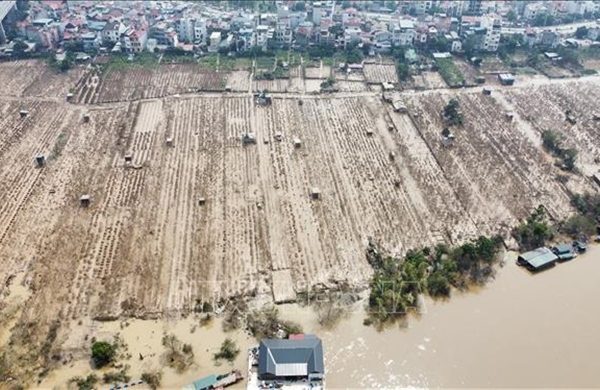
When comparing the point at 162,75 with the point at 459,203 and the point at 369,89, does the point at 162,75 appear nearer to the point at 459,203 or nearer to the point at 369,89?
the point at 369,89

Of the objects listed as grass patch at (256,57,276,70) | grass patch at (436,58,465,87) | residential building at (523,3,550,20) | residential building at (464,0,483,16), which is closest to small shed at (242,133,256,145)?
grass patch at (256,57,276,70)

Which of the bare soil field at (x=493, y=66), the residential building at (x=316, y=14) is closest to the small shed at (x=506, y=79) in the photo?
the bare soil field at (x=493, y=66)

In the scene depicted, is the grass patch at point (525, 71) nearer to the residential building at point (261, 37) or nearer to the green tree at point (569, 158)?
the green tree at point (569, 158)

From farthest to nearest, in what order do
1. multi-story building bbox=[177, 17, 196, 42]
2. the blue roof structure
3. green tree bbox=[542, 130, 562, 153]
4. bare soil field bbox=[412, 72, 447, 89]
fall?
multi-story building bbox=[177, 17, 196, 42], bare soil field bbox=[412, 72, 447, 89], green tree bbox=[542, 130, 562, 153], the blue roof structure

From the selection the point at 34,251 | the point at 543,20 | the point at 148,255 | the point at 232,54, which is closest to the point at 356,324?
the point at 148,255

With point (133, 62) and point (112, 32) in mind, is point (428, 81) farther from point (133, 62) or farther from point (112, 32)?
point (112, 32)

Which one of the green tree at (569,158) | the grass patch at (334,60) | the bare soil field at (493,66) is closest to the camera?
the green tree at (569,158)

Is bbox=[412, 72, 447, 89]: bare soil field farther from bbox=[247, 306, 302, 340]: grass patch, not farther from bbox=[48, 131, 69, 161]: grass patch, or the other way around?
bbox=[48, 131, 69, 161]: grass patch
